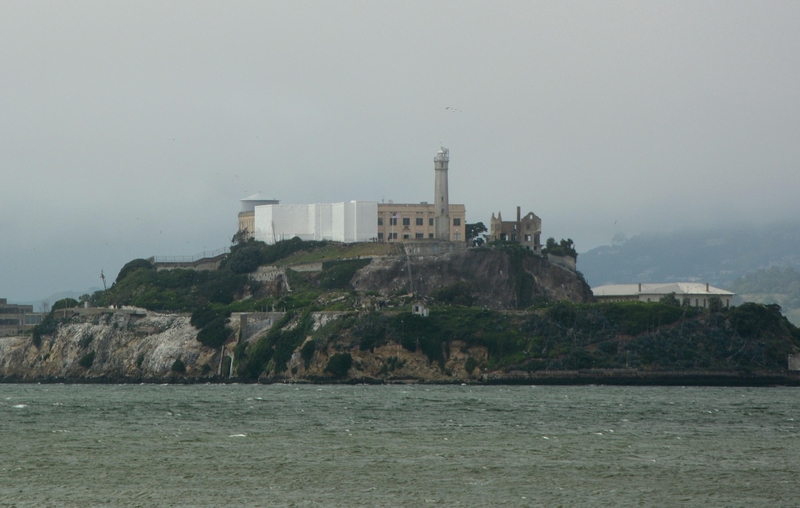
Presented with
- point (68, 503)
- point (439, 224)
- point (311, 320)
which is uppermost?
point (439, 224)

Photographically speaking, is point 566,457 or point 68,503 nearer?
point 68,503

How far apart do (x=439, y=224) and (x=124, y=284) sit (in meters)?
37.6

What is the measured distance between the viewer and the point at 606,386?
360ft

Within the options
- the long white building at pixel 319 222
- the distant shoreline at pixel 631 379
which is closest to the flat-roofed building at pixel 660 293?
the long white building at pixel 319 222

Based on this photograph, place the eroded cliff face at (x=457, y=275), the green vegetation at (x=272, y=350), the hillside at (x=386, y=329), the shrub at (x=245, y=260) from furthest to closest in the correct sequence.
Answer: the shrub at (x=245, y=260) < the eroded cliff face at (x=457, y=275) < the green vegetation at (x=272, y=350) < the hillside at (x=386, y=329)

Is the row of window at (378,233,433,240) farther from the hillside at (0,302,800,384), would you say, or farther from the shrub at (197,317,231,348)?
the shrub at (197,317,231,348)

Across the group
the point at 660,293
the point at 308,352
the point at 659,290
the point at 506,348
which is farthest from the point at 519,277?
the point at 659,290

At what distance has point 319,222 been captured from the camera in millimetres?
153250

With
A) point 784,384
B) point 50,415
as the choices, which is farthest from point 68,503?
point 784,384

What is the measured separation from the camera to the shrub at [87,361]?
428 feet

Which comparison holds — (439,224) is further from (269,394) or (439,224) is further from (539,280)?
(269,394)

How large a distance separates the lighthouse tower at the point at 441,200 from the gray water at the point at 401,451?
53.7 metres

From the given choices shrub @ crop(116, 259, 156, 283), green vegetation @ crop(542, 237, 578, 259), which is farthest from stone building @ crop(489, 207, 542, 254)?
shrub @ crop(116, 259, 156, 283)

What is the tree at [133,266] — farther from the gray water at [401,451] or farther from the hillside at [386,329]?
the gray water at [401,451]
